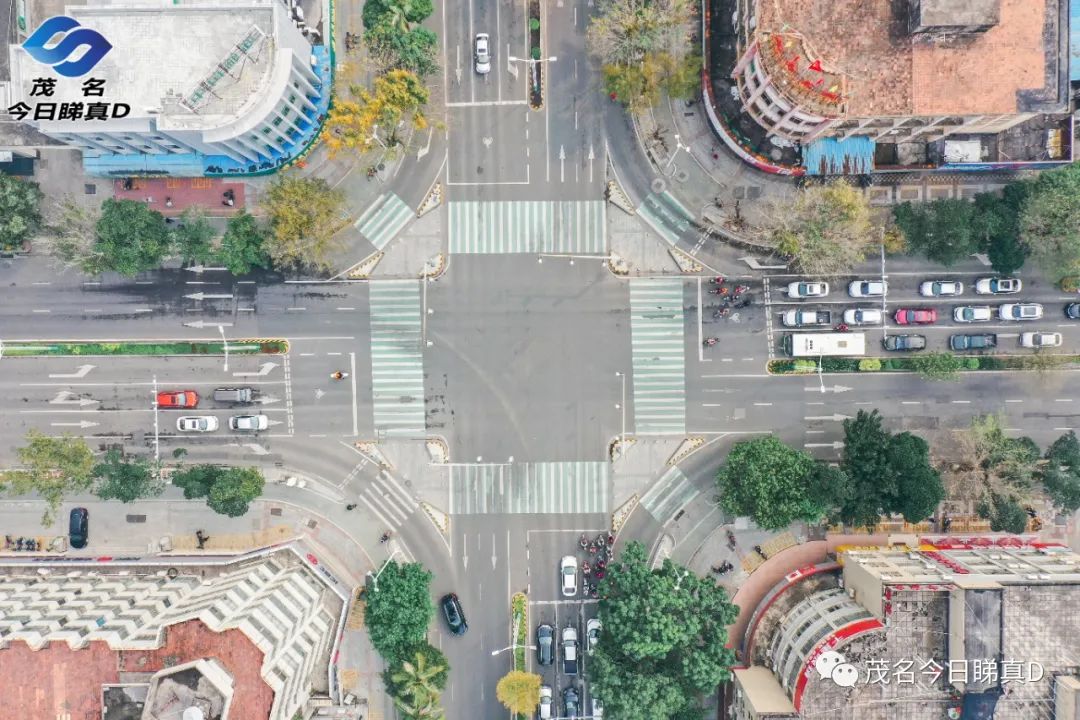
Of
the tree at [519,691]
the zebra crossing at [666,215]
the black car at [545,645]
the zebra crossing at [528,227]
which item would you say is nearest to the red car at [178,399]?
the zebra crossing at [528,227]

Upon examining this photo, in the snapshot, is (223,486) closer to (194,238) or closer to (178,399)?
(178,399)

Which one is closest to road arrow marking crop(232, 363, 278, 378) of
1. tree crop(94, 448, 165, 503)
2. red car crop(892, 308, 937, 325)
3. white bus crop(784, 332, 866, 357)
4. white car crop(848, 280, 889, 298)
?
tree crop(94, 448, 165, 503)

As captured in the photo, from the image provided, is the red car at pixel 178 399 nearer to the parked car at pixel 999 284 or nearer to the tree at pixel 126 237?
the tree at pixel 126 237

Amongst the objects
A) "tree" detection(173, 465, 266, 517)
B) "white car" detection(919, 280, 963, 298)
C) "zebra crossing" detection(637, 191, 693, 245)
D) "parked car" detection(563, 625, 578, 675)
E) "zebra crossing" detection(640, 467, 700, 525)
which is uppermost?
"zebra crossing" detection(637, 191, 693, 245)

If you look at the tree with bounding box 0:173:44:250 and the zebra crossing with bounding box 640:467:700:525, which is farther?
the zebra crossing with bounding box 640:467:700:525

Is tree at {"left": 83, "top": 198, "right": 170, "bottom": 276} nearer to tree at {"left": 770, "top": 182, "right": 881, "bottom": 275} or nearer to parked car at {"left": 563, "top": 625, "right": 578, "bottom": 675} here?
parked car at {"left": 563, "top": 625, "right": 578, "bottom": 675}

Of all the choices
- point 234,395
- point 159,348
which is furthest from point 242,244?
point 234,395

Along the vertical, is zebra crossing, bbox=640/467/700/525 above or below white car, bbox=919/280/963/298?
below
